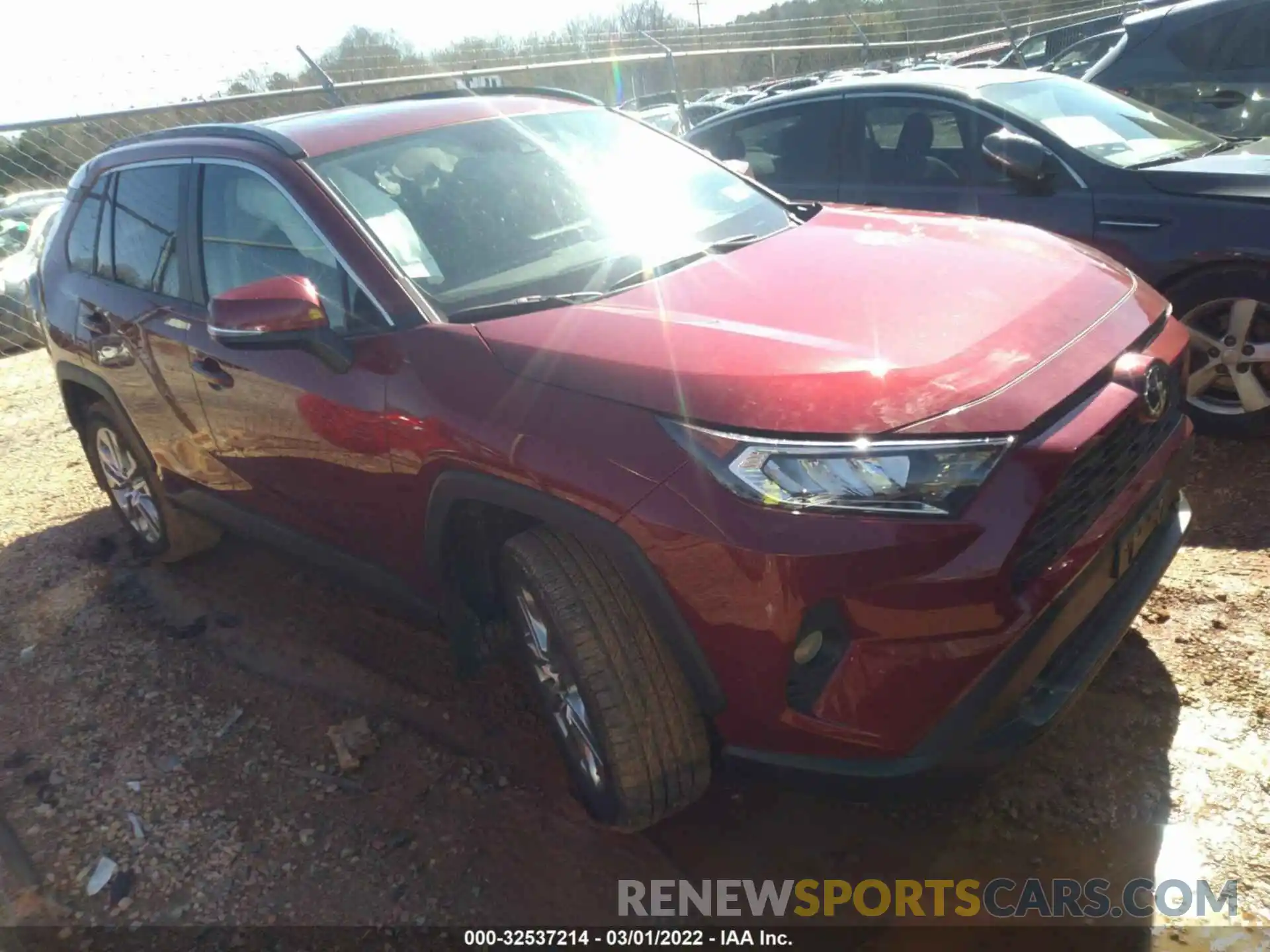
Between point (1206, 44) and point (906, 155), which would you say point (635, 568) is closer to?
point (906, 155)

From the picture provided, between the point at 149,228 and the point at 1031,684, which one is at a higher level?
the point at 149,228

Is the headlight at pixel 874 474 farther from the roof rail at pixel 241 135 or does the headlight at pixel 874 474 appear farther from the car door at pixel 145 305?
the car door at pixel 145 305

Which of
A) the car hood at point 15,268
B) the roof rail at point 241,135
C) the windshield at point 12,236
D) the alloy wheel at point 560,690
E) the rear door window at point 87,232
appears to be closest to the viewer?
the alloy wheel at point 560,690

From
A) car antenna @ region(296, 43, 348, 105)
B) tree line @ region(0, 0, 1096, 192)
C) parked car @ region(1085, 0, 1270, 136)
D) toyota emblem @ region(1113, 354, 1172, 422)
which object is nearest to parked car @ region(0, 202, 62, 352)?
tree line @ region(0, 0, 1096, 192)

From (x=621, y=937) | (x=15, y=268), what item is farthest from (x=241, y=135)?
(x=15, y=268)

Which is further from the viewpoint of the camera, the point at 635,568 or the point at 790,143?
the point at 790,143

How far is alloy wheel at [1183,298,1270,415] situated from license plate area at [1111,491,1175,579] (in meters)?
1.78

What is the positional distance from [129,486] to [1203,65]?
6545mm

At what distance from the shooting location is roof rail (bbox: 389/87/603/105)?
11.7 feet

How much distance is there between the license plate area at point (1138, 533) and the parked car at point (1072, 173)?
1.83m

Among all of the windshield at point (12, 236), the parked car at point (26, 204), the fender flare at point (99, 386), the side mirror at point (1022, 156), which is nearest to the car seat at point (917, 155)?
the side mirror at point (1022, 156)

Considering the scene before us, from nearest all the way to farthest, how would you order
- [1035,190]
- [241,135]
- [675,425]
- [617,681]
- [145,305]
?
[675,425]
[617,681]
[241,135]
[145,305]
[1035,190]

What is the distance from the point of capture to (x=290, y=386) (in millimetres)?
2848

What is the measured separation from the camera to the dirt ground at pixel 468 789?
234 centimetres
